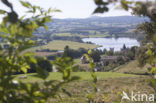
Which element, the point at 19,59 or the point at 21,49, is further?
the point at 19,59

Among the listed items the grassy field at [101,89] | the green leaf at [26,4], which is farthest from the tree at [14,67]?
the green leaf at [26,4]

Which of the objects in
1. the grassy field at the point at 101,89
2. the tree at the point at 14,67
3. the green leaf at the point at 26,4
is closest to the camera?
the tree at the point at 14,67

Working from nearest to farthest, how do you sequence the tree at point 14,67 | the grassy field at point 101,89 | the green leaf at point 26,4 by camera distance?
the tree at point 14,67 < the green leaf at point 26,4 < the grassy field at point 101,89

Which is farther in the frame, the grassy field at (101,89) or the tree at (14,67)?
the grassy field at (101,89)

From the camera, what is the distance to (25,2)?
1414 mm

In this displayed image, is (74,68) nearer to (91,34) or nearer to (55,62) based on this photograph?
(55,62)

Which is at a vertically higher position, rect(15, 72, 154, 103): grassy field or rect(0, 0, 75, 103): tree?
rect(0, 0, 75, 103): tree

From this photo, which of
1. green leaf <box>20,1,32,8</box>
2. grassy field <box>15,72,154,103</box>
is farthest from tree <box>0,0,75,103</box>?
green leaf <box>20,1,32,8</box>

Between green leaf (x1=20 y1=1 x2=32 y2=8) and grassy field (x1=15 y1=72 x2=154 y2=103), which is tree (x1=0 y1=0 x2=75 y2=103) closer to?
grassy field (x1=15 y1=72 x2=154 y2=103)

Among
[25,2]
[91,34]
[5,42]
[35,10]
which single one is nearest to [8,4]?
[5,42]

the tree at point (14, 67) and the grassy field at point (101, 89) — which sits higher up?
the tree at point (14, 67)

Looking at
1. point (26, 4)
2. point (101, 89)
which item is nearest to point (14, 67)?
point (26, 4)

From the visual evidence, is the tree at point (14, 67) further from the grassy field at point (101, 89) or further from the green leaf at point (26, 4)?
the green leaf at point (26, 4)

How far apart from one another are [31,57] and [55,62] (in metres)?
0.16
